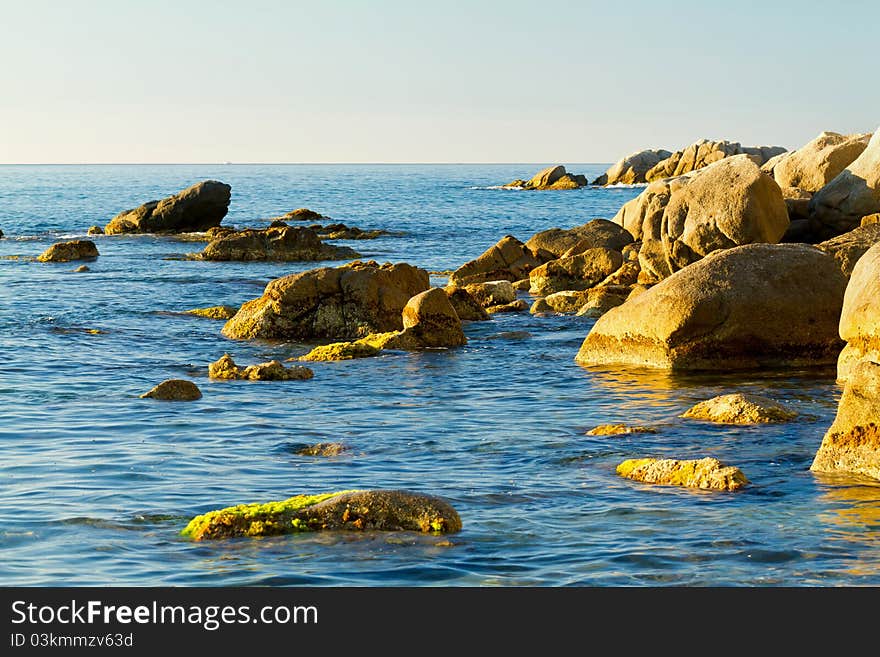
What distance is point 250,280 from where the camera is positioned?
36281 mm

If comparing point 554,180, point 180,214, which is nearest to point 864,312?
point 180,214

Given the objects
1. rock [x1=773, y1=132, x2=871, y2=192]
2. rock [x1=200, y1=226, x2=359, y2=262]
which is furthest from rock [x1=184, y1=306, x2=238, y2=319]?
rock [x1=773, y1=132, x2=871, y2=192]

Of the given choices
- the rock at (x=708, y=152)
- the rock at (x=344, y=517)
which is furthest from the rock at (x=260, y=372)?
the rock at (x=708, y=152)

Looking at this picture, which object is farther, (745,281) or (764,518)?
(745,281)

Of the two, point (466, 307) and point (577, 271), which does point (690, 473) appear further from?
point (577, 271)

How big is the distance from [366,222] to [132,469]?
57707 millimetres

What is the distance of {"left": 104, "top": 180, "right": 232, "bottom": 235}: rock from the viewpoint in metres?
57.6

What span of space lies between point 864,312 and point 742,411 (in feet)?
9.08

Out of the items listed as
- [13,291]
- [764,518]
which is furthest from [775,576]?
[13,291]

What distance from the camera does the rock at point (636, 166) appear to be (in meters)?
124

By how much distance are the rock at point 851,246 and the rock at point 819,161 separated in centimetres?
1055

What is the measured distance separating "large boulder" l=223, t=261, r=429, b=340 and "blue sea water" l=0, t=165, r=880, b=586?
2.34 ft

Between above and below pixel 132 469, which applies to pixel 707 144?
above
